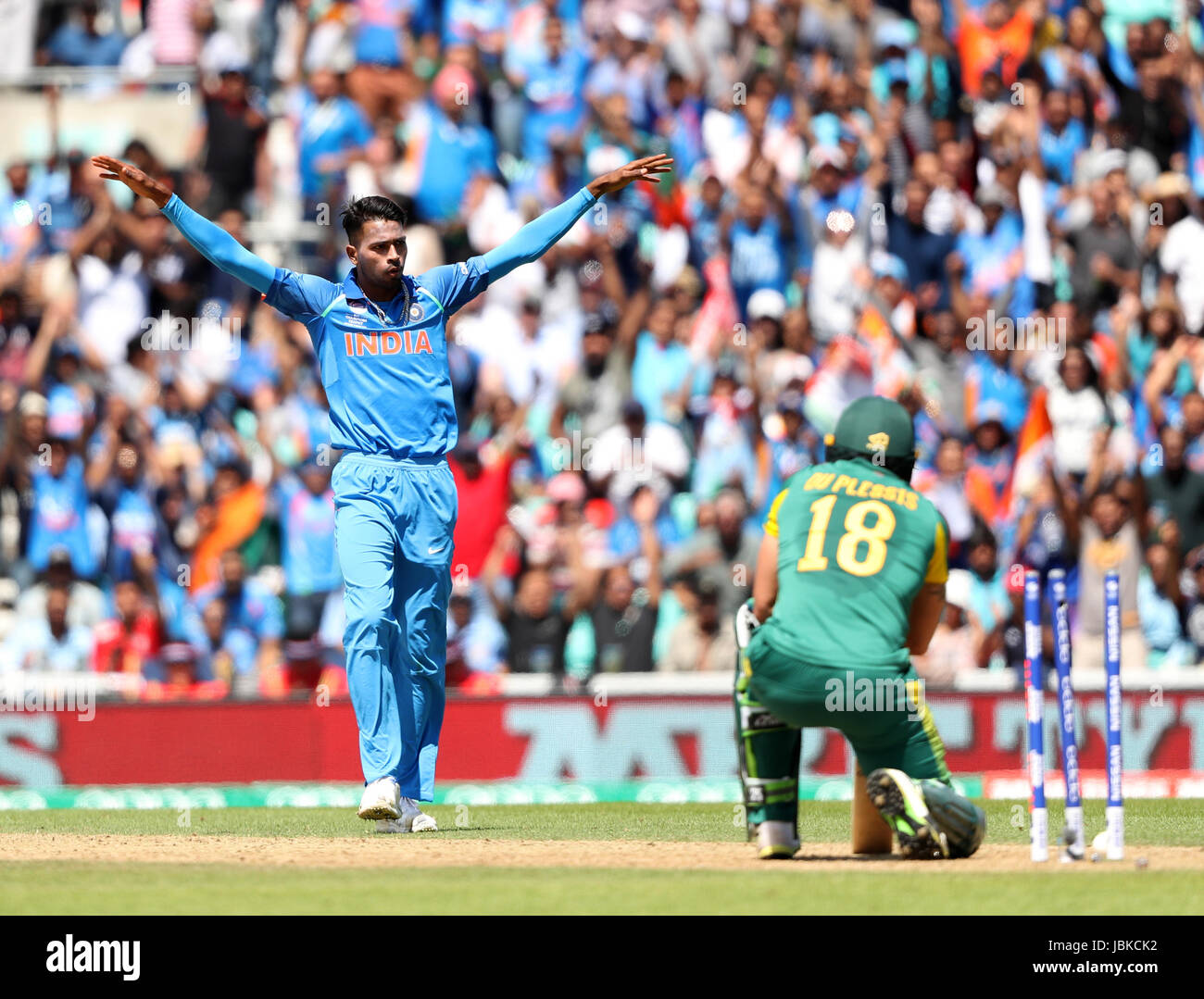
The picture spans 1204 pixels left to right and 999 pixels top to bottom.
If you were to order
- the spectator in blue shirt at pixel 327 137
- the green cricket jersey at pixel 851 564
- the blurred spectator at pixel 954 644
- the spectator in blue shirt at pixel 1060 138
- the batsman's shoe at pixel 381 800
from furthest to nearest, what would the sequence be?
the spectator in blue shirt at pixel 327 137, the spectator in blue shirt at pixel 1060 138, the blurred spectator at pixel 954 644, the batsman's shoe at pixel 381 800, the green cricket jersey at pixel 851 564

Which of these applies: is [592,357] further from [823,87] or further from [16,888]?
[16,888]

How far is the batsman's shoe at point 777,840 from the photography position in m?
9.20

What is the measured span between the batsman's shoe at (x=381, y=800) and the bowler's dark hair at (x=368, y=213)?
2.62 meters

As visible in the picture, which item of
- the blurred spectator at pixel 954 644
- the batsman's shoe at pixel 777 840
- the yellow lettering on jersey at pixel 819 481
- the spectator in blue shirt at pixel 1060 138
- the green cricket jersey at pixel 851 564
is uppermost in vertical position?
the spectator in blue shirt at pixel 1060 138

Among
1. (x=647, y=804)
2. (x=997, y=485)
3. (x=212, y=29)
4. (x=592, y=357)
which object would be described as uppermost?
(x=212, y=29)

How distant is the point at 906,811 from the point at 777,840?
27.1 inches

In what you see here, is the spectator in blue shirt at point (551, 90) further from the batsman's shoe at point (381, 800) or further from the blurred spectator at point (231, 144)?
the batsman's shoe at point (381, 800)

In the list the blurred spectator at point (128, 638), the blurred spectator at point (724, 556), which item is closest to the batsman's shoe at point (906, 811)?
the blurred spectator at point (724, 556)

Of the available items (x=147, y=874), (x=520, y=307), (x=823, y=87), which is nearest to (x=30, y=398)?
(x=520, y=307)

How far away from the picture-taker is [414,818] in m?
10.9

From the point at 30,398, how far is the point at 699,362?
5.70m

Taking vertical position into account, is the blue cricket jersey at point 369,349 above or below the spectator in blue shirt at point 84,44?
below

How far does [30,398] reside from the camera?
19219 millimetres

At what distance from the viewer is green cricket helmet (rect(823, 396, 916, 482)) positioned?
9078 millimetres
